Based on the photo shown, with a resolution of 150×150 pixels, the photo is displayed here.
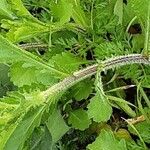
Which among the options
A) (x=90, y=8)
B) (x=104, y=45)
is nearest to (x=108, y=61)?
(x=104, y=45)

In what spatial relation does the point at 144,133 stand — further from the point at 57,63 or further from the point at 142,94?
the point at 57,63

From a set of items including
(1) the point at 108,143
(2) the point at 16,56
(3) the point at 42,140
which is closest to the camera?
(2) the point at 16,56

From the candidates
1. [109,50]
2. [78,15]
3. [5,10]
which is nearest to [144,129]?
[109,50]

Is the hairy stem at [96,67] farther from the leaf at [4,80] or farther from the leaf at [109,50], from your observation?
the leaf at [4,80]

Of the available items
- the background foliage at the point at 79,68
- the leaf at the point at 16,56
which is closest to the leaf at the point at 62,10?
the background foliage at the point at 79,68

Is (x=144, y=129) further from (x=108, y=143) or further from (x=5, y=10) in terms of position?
(x=5, y=10)

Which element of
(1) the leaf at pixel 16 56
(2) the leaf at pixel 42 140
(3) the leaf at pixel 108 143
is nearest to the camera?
(1) the leaf at pixel 16 56

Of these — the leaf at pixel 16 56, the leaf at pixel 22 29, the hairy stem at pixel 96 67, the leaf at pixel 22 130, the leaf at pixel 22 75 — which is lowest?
the leaf at pixel 22 130
